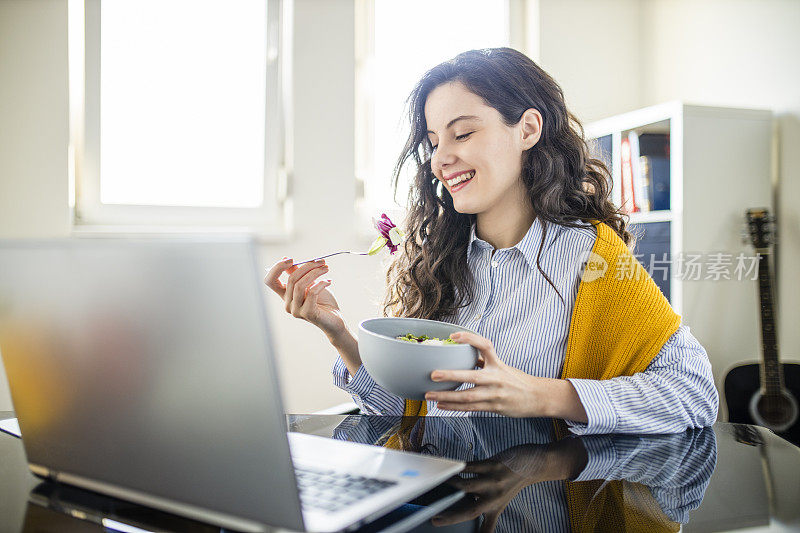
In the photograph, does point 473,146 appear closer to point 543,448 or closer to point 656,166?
point 543,448

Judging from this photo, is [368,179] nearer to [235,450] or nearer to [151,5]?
[151,5]

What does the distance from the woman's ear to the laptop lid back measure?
3.38 feet

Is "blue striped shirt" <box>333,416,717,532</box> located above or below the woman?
below

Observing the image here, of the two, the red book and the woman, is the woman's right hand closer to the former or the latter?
the woman

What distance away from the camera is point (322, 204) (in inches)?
113

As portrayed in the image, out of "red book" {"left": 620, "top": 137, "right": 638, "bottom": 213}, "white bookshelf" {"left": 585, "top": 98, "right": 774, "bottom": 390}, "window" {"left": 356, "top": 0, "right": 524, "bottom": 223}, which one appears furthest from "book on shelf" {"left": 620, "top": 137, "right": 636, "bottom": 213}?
"window" {"left": 356, "top": 0, "right": 524, "bottom": 223}

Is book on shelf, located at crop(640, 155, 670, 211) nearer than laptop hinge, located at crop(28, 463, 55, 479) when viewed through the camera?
No

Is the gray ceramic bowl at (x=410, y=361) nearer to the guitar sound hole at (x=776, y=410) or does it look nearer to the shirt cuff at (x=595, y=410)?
the shirt cuff at (x=595, y=410)

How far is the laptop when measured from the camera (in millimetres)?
456

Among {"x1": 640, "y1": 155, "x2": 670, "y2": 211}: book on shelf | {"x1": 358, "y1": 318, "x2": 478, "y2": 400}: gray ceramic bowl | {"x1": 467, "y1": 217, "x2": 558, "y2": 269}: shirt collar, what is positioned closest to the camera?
{"x1": 358, "y1": 318, "x2": 478, "y2": 400}: gray ceramic bowl

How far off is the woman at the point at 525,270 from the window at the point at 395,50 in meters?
1.52

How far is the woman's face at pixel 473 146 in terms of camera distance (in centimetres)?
131

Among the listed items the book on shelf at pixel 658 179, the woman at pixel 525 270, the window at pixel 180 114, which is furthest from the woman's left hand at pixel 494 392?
the window at pixel 180 114
